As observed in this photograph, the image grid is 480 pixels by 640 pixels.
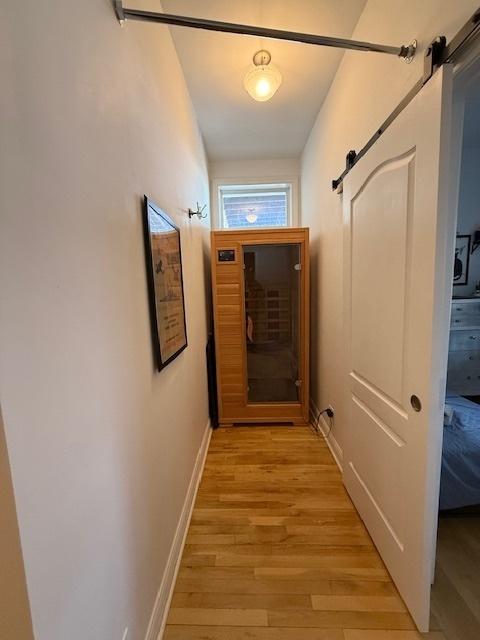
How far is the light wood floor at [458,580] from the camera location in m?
1.14

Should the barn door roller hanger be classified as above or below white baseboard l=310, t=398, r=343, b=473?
above

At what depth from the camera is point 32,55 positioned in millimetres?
576

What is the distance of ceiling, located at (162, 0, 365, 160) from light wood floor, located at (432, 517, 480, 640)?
2869mm

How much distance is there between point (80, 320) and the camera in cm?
71

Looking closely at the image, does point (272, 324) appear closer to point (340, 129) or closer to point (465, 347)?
point (340, 129)

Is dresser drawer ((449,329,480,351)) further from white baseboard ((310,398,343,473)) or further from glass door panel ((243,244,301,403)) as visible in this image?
glass door panel ((243,244,301,403))

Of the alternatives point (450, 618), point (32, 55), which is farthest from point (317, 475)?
point (32, 55)

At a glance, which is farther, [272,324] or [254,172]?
[254,172]

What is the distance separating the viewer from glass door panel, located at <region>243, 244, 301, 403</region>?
9.02 feet

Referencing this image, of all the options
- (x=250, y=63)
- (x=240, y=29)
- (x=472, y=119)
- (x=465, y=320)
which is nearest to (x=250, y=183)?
(x=250, y=63)

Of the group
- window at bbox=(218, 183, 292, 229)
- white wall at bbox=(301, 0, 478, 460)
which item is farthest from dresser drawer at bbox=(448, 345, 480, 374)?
window at bbox=(218, 183, 292, 229)

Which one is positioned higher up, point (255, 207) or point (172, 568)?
point (255, 207)

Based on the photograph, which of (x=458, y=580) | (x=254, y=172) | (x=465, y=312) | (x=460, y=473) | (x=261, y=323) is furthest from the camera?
(x=254, y=172)

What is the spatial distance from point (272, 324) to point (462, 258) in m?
2.25
